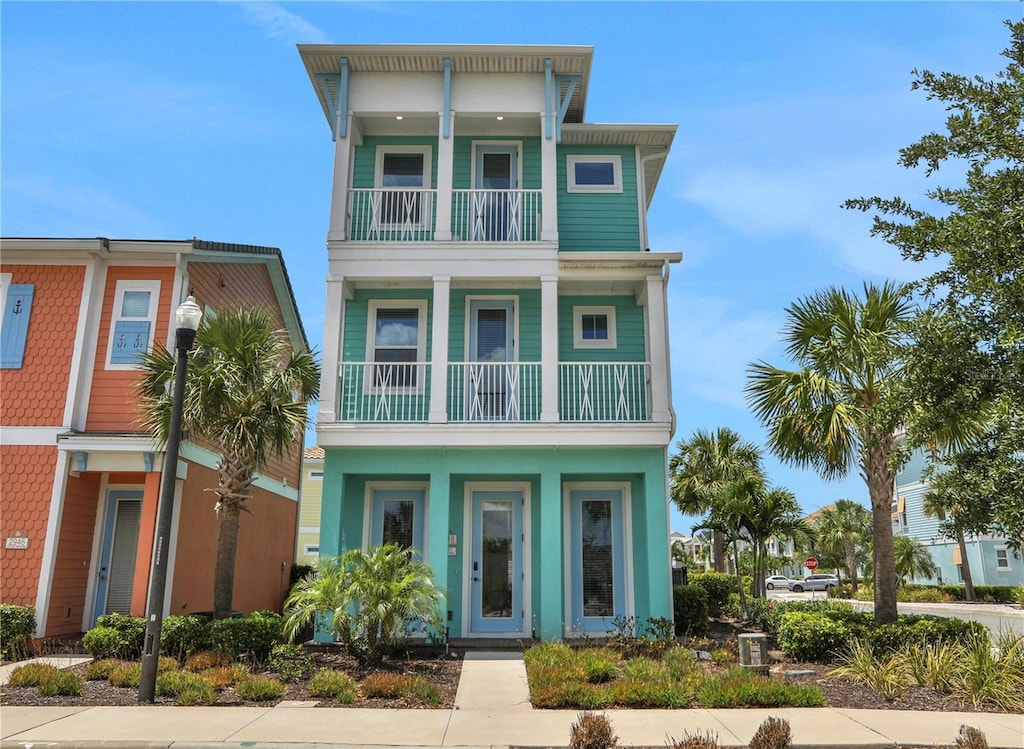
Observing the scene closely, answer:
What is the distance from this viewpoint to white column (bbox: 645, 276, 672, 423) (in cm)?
1304

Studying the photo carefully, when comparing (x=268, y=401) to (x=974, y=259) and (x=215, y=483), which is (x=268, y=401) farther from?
(x=974, y=259)

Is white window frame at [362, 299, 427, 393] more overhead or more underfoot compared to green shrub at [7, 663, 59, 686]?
more overhead

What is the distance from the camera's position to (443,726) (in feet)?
24.7

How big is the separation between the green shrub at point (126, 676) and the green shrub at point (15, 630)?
346cm

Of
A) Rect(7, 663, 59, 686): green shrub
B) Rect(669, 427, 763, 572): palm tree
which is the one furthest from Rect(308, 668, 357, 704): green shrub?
Rect(669, 427, 763, 572): palm tree

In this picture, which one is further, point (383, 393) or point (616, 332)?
point (616, 332)

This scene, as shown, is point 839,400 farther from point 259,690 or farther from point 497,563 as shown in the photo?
point 259,690

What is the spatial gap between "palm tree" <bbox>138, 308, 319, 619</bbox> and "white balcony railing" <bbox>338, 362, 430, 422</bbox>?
4.01 feet

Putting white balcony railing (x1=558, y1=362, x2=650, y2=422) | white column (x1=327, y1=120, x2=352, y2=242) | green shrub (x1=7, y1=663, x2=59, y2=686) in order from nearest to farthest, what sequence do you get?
1. green shrub (x1=7, y1=663, x2=59, y2=686)
2. white balcony railing (x1=558, y1=362, x2=650, y2=422)
3. white column (x1=327, y1=120, x2=352, y2=242)

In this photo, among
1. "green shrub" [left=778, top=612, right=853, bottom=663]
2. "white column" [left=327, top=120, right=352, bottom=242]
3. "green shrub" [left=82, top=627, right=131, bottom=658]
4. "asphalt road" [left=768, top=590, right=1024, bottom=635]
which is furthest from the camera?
"asphalt road" [left=768, top=590, right=1024, bottom=635]

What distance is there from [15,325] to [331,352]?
5943 millimetres

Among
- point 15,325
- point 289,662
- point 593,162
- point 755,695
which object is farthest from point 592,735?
point 15,325

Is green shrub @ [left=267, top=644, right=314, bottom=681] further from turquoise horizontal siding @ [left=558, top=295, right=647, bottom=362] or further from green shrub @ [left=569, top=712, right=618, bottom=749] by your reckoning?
turquoise horizontal siding @ [left=558, top=295, right=647, bottom=362]

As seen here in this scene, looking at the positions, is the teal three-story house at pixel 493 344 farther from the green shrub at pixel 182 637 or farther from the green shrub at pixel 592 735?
the green shrub at pixel 592 735
